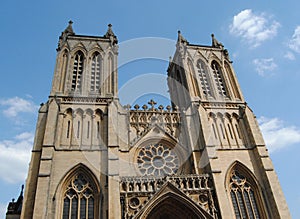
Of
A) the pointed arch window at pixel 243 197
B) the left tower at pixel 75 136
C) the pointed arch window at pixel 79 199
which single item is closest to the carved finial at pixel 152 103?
the left tower at pixel 75 136

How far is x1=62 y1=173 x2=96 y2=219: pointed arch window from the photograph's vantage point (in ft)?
51.8

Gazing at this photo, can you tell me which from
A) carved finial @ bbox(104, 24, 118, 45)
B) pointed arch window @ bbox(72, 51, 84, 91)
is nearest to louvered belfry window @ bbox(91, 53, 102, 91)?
pointed arch window @ bbox(72, 51, 84, 91)

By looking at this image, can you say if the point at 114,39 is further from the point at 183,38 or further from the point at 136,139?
the point at 136,139

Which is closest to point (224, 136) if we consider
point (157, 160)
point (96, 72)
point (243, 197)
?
point (243, 197)

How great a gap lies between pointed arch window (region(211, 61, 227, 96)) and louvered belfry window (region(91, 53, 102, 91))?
36.1 feet

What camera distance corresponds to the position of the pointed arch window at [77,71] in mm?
22039

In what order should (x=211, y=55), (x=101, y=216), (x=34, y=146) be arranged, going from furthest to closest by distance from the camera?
(x=211, y=55)
(x=34, y=146)
(x=101, y=216)

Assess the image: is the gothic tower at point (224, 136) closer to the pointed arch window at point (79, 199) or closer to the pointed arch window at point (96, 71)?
the pointed arch window at point (79, 199)

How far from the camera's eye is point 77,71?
903 inches

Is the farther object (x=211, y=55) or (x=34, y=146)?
(x=211, y=55)

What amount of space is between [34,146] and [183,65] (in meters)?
14.9

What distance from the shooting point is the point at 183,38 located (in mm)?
28141

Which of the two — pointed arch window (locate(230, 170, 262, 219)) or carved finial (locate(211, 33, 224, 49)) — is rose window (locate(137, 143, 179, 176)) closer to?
pointed arch window (locate(230, 170, 262, 219))

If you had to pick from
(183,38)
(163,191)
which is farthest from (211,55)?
(163,191)
